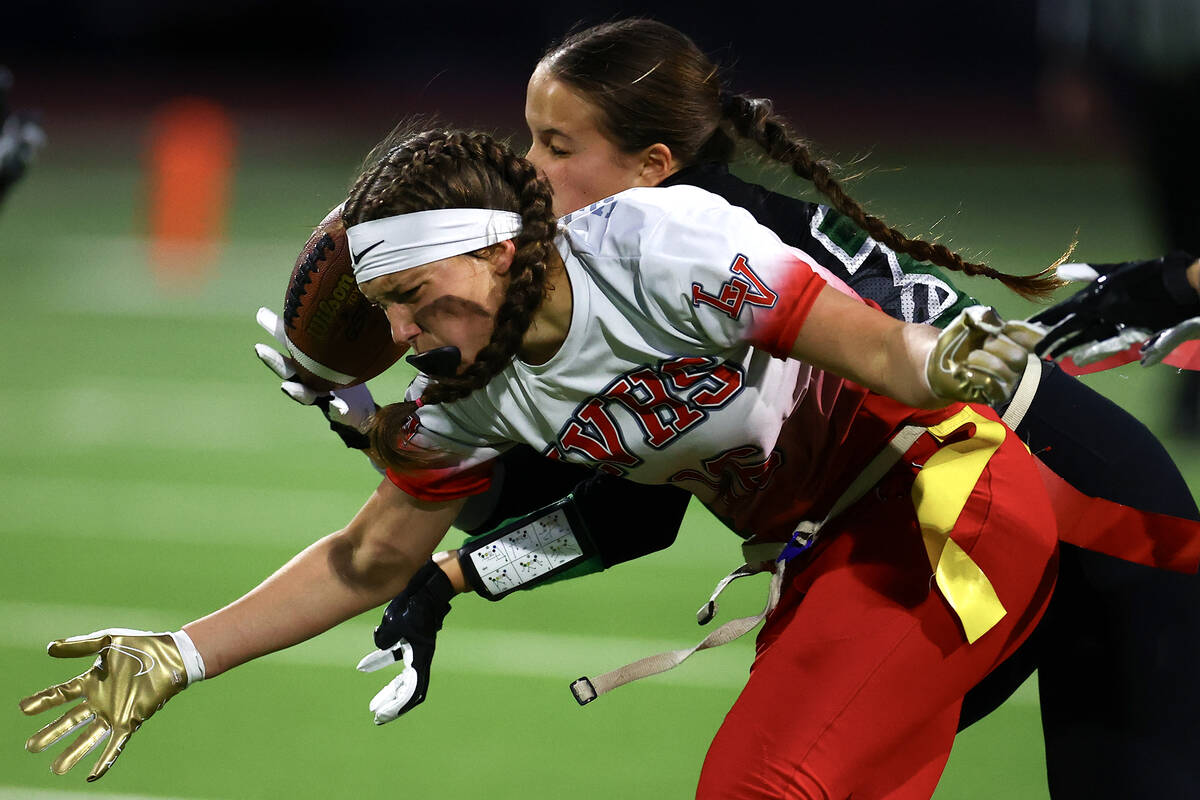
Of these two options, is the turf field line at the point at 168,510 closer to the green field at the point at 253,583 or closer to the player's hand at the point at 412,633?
the green field at the point at 253,583

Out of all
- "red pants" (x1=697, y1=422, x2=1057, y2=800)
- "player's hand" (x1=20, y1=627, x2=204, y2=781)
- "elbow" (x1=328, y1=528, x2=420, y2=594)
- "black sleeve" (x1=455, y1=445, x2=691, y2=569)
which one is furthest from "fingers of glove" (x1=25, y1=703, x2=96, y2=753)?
"red pants" (x1=697, y1=422, x2=1057, y2=800)

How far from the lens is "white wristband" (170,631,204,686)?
1888 millimetres

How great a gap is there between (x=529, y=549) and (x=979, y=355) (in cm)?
87

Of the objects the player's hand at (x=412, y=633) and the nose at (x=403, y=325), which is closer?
the nose at (x=403, y=325)

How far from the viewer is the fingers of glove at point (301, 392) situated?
76.7 inches

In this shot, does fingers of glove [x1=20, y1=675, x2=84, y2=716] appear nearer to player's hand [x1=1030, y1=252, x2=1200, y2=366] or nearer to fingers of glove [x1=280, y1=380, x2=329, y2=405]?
fingers of glove [x1=280, y1=380, x2=329, y2=405]

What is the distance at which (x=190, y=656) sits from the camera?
1.89 metres

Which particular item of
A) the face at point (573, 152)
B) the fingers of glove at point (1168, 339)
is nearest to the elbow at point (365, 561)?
the face at point (573, 152)

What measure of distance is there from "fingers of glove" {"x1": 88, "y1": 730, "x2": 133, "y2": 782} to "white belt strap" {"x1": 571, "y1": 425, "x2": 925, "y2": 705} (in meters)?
0.57

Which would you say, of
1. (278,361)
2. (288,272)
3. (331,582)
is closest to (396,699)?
(331,582)

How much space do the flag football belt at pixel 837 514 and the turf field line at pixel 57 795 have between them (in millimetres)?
1003

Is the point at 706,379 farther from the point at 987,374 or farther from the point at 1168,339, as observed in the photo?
the point at 1168,339

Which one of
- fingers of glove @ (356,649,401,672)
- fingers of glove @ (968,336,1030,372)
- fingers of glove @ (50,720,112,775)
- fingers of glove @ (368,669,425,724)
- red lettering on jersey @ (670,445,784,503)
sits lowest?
fingers of glove @ (368,669,425,724)

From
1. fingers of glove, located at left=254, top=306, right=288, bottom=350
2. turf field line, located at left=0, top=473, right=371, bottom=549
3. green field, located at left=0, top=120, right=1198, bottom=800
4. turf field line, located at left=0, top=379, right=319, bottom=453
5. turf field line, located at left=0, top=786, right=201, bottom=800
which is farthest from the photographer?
turf field line, located at left=0, top=379, right=319, bottom=453
